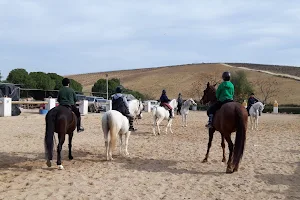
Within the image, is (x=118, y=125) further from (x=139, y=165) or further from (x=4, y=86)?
(x=4, y=86)

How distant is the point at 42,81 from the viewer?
2290 inches

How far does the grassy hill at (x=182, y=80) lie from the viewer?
82.9m

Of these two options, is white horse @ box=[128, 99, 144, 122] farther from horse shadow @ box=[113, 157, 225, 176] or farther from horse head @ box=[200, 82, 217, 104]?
horse head @ box=[200, 82, 217, 104]

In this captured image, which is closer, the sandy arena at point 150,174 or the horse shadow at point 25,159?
the sandy arena at point 150,174

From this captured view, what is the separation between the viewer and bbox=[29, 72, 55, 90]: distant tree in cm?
5809

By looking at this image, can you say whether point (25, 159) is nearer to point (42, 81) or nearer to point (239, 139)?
point (239, 139)

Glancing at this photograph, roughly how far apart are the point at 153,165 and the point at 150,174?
3.78 feet

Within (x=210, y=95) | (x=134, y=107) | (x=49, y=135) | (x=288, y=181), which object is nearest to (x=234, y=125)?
(x=288, y=181)

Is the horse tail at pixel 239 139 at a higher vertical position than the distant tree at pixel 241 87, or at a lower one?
lower

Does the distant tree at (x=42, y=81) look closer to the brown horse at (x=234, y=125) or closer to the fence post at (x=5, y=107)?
the fence post at (x=5, y=107)

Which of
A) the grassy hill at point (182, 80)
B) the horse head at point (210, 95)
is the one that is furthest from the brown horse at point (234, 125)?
the grassy hill at point (182, 80)

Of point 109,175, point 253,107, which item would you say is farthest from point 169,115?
point 109,175

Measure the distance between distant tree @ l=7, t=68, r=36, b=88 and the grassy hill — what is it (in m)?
32.6

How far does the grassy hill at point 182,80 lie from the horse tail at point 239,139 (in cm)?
6800
